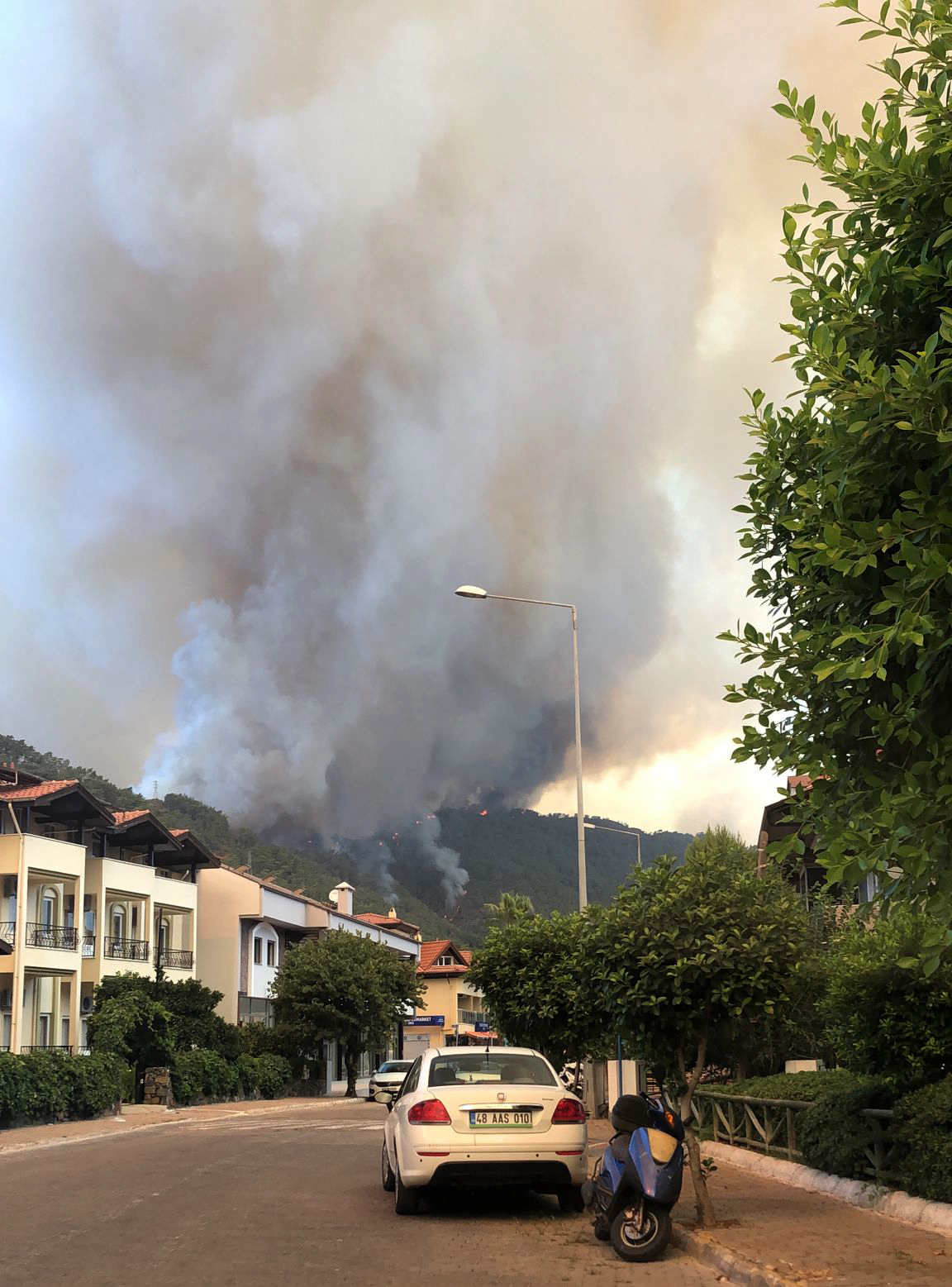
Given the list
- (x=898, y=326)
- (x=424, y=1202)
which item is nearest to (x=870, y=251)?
(x=898, y=326)

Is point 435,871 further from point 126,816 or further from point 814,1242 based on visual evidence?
point 814,1242

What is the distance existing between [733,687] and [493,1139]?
683 centimetres

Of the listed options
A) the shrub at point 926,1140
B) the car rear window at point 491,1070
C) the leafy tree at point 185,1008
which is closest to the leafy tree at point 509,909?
the car rear window at point 491,1070

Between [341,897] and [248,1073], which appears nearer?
[248,1073]

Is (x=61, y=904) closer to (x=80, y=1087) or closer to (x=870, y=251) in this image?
(x=80, y=1087)

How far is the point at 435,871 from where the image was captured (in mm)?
199750

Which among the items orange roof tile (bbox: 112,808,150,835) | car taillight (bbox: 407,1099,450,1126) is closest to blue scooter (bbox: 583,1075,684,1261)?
car taillight (bbox: 407,1099,450,1126)

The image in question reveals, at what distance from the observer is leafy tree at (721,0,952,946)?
5.20 meters

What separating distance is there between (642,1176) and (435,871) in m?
192

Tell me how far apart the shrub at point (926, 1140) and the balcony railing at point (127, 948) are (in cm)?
4630

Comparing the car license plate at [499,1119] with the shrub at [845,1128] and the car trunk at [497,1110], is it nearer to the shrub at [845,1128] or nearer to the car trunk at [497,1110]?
the car trunk at [497,1110]

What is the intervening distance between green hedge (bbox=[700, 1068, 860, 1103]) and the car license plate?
3805mm

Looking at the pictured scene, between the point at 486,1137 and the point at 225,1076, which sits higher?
the point at 486,1137

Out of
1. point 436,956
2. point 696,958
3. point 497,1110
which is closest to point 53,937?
point 497,1110
